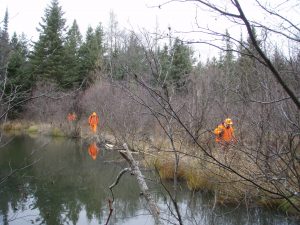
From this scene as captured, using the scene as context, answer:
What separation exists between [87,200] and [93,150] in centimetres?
858

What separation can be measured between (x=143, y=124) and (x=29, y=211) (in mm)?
8031

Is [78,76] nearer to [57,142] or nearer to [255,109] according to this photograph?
[57,142]

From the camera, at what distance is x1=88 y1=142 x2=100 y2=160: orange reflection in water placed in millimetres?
16266

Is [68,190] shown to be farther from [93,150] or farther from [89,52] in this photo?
[89,52]

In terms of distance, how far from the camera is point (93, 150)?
18.0m

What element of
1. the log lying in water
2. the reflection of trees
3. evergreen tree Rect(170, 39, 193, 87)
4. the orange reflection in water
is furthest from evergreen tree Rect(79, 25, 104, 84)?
the log lying in water

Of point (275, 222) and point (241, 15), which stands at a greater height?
point (241, 15)

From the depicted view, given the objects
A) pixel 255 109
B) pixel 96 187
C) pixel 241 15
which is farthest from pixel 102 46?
pixel 241 15

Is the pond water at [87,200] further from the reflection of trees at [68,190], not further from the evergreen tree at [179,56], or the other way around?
the evergreen tree at [179,56]

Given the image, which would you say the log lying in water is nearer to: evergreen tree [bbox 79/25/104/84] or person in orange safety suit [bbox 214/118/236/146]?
person in orange safety suit [bbox 214/118/236/146]

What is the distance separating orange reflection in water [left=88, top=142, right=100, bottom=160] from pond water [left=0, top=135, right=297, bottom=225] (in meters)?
1.74

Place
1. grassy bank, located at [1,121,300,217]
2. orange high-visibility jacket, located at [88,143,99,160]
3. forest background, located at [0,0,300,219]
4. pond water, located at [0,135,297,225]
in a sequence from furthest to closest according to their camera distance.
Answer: orange high-visibility jacket, located at [88,143,99,160], pond water, located at [0,135,297,225], grassy bank, located at [1,121,300,217], forest background, located at [0,0,300,219]

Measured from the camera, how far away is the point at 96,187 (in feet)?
35.1

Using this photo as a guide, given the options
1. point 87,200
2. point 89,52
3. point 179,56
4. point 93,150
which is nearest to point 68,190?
point 87,200
